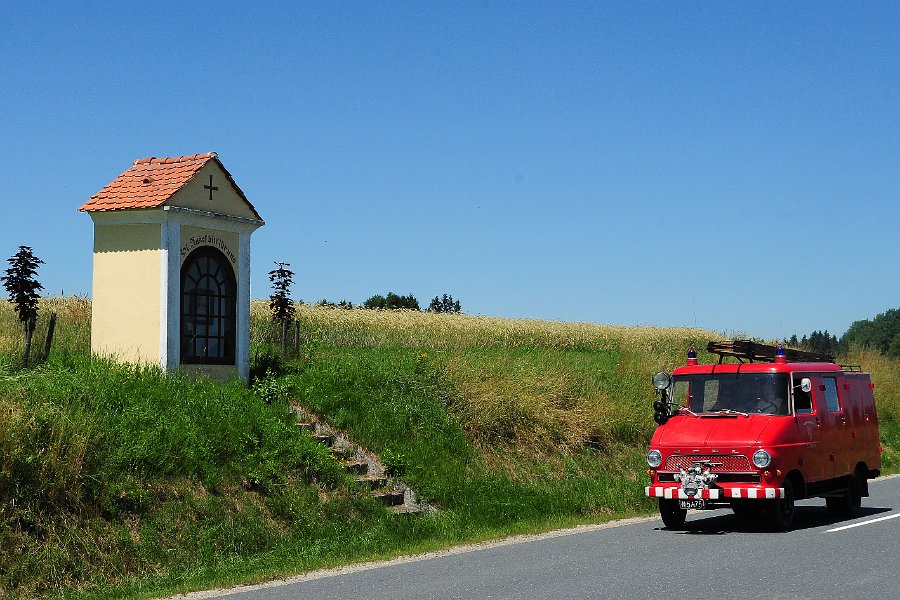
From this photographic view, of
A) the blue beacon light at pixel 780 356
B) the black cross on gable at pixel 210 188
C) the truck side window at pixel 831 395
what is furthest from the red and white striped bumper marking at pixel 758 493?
the black cross on gable at pixel 210 188

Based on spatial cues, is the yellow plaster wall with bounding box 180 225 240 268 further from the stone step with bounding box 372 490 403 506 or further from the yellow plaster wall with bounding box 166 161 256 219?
the stone step with bounding box 372 490 403 506

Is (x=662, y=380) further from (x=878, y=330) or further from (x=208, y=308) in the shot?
(x=878, y=330)

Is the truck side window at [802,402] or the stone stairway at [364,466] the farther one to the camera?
the stone stairway at [364,466]

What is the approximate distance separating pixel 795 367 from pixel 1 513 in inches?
454

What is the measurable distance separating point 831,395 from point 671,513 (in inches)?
142

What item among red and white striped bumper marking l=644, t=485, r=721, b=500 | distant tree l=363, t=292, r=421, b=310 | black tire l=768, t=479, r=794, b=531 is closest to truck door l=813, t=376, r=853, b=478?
black tire l=768, t=479, r=794, b=531

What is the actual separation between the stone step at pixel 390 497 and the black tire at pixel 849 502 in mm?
7285

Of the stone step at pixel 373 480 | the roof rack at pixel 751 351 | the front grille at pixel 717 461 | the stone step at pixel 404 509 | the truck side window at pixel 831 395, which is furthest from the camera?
the stone step at pixel 373 480

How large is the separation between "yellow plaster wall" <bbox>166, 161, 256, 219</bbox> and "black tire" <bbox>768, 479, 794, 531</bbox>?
11846mm

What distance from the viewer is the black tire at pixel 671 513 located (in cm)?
1559

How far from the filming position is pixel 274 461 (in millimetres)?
16562

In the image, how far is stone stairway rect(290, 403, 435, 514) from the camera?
58.5ft

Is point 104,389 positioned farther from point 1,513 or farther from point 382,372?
point 382,372

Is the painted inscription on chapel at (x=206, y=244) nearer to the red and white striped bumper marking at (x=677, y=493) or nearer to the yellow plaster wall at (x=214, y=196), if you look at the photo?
the yellow plaster wall at (x=214, y=196)
